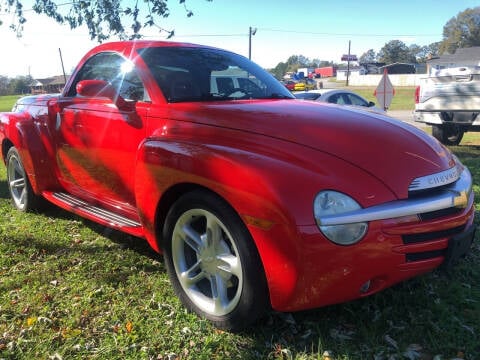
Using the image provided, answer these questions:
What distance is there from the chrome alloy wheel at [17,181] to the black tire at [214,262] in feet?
8.84

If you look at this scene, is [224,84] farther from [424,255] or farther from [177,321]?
[424,255]

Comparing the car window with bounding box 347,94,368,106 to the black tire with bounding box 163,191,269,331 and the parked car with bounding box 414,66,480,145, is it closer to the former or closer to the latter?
the parked car with bounding box 414,66,480,145

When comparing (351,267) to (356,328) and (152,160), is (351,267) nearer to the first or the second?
(356,328)

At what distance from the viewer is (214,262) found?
2.66 meters

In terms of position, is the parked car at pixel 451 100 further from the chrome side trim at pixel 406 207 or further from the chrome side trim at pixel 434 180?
the chrome side trim at pixel 406 207

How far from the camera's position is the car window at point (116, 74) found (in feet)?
11.0

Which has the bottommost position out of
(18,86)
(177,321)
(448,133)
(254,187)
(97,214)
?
(18,86)

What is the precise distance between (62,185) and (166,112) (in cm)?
193

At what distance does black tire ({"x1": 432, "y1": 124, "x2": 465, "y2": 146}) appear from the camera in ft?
31.1

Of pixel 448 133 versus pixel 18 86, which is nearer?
pixel 448 133

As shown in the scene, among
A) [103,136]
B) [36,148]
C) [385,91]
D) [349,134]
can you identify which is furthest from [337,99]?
[349,134]

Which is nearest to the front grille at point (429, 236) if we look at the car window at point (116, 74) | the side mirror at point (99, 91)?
the car window at point (116, 74)

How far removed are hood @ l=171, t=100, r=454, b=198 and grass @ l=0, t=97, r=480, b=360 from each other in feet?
2.92

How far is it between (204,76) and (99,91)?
31.7 inches
